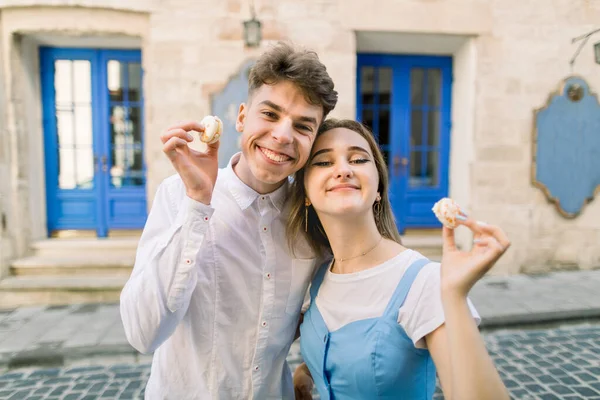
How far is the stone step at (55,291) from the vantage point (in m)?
5.21

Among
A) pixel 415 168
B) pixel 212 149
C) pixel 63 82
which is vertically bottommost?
pixel 415 168

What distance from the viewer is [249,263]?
1514 millimetres

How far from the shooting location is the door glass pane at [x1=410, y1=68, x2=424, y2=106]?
21.5ft

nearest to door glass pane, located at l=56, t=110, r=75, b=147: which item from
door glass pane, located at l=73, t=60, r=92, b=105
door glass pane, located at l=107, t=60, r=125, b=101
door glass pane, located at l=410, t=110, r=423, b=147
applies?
door glass pane, located at l=73, t=60, r=92, b=105

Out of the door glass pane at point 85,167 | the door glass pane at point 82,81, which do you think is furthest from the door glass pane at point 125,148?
the door glass pane at point 82,81

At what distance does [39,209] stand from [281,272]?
18.8 feet

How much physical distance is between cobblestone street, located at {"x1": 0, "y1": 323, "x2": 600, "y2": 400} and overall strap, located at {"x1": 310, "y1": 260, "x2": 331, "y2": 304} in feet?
6.88


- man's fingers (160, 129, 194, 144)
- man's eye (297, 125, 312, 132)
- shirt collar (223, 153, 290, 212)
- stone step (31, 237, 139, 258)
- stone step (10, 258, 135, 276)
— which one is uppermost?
man's eye (297, 125, 312, 132)

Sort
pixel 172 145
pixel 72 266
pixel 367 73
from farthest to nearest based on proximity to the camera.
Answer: pixel 367 73 → pixel 72 266 → pixel 172 145

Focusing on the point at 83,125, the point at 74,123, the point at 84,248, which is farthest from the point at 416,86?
the point at 84,248

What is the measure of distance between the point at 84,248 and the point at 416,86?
5.61 m

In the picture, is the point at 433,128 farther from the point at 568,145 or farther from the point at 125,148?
the point at 125,148

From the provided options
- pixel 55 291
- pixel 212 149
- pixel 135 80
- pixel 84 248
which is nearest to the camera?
pixel 212 149

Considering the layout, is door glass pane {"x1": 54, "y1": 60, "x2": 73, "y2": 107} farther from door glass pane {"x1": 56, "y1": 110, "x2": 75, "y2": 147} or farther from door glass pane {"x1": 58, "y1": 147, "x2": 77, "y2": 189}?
door glass pane {"x1": 58, "y1": 147, "x2": 77, "y2": 189}
